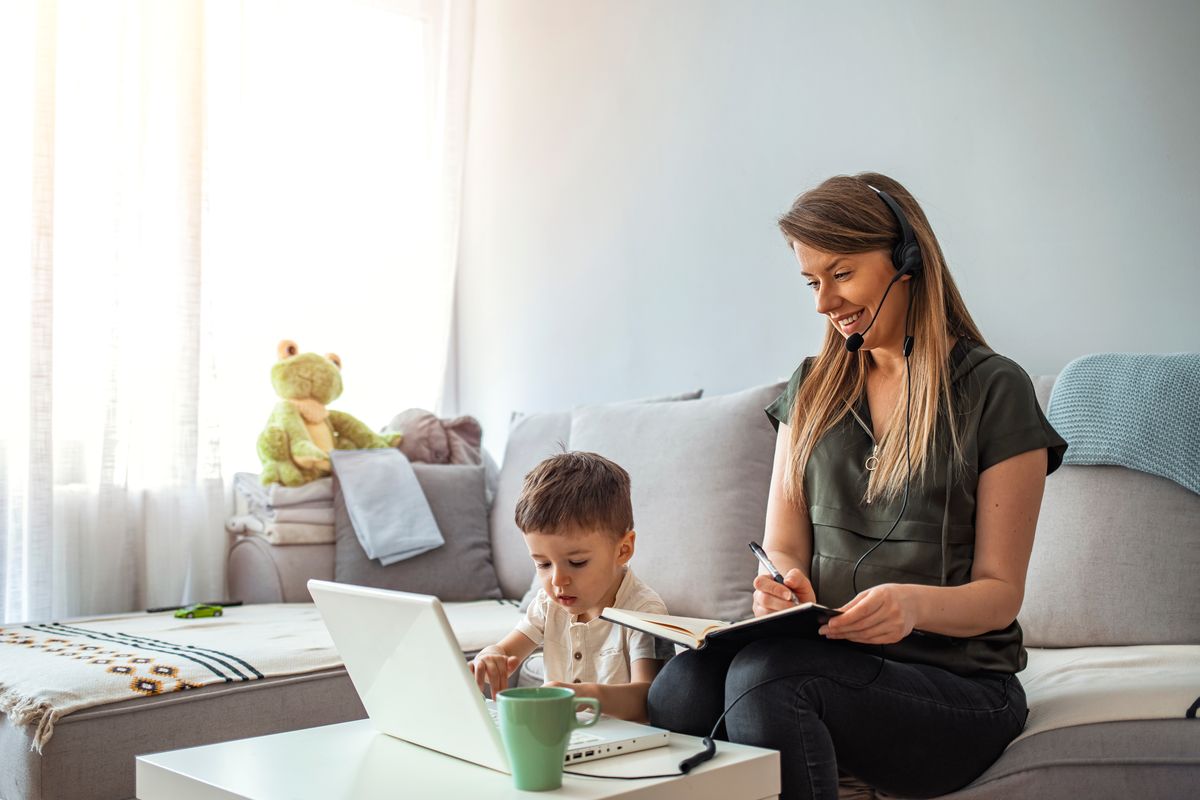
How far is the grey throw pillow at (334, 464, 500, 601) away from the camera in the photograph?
8.64 ft

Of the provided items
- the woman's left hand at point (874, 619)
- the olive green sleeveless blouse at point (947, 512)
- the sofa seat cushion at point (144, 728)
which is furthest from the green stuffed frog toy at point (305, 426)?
the woman's left hand at point (874, 619)

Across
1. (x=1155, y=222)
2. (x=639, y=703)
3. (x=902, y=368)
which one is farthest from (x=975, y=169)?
(x=639, y=703)

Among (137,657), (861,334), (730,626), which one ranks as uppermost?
(861,334)

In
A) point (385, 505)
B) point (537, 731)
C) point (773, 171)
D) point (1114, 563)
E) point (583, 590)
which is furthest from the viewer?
point (385, 505)

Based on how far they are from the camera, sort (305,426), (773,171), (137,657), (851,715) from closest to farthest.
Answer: (851,715) → (137,657) → (773,171) → (305,426)

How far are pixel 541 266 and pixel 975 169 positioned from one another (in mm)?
1539

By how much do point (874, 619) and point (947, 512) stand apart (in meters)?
0.26

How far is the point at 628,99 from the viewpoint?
3.04 meters

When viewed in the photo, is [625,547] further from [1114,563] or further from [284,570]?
[284,570]

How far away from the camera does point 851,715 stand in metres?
1.13

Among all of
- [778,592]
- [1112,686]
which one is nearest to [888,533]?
[778,592]

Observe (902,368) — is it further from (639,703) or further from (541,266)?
(541,266)

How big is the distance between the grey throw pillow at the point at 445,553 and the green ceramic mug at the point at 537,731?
170 cm

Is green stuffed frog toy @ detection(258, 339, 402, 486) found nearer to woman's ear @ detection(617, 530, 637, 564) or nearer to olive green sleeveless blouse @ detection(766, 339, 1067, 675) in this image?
woman's ear @ detection(617, 530, 637, 564)
